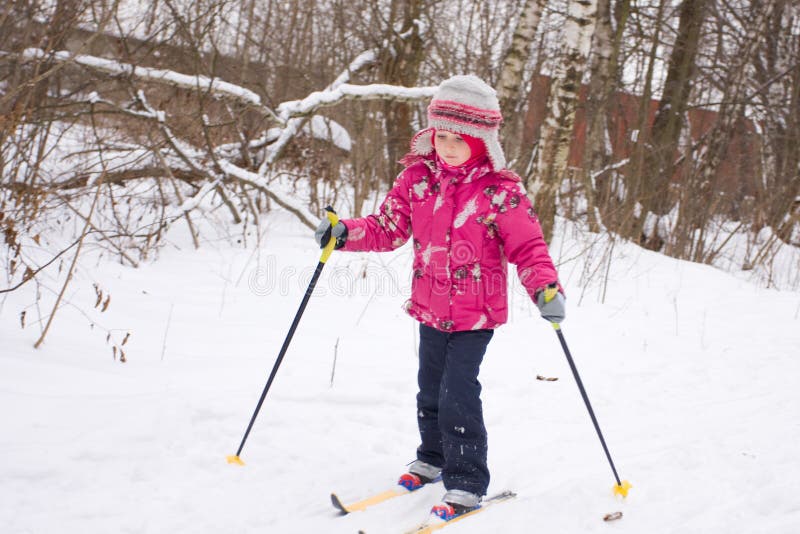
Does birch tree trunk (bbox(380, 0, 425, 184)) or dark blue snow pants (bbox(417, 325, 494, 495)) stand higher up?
birch tree trunk (bbox(380, 0, 425, 184))

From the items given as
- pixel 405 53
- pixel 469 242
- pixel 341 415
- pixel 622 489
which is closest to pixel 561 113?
pixel 405 53

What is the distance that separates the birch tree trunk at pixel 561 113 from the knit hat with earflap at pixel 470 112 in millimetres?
4731

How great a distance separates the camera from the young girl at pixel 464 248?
2.33m

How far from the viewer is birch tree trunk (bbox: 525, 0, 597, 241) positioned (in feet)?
21.3

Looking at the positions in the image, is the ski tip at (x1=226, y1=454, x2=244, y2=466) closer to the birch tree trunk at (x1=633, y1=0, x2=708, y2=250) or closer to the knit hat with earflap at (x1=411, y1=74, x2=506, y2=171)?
the knit hat with earflap at (x1=411, y1=74, x2=506, y2=171)

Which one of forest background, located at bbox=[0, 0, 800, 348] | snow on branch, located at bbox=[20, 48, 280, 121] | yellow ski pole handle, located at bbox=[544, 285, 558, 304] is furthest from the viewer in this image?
snow on branch, located at bbox=[20, 48, 280, 121]

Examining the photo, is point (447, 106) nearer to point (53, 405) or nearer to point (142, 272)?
point (53, 405)

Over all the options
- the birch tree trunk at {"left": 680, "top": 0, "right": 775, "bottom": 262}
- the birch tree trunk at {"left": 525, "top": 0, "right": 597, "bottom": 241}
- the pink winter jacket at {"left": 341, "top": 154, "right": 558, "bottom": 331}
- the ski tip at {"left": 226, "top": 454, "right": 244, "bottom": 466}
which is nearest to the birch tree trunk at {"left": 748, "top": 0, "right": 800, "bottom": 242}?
the birch tree trunk at {"left": 680, "top": 0, "right": 775, "bottom": 262}

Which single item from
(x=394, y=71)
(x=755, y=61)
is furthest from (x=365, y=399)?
(x=755, y=61)

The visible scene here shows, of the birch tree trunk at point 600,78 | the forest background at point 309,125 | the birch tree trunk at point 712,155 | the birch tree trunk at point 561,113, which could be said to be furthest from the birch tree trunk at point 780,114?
the birch tree trunk at point 561,113

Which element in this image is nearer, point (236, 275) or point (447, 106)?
point (447, 106)

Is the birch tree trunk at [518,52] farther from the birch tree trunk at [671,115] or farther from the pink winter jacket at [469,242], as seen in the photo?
the pink winter jacket at [469,242]

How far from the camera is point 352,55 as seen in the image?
953cm

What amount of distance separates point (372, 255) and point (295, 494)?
4.15m
